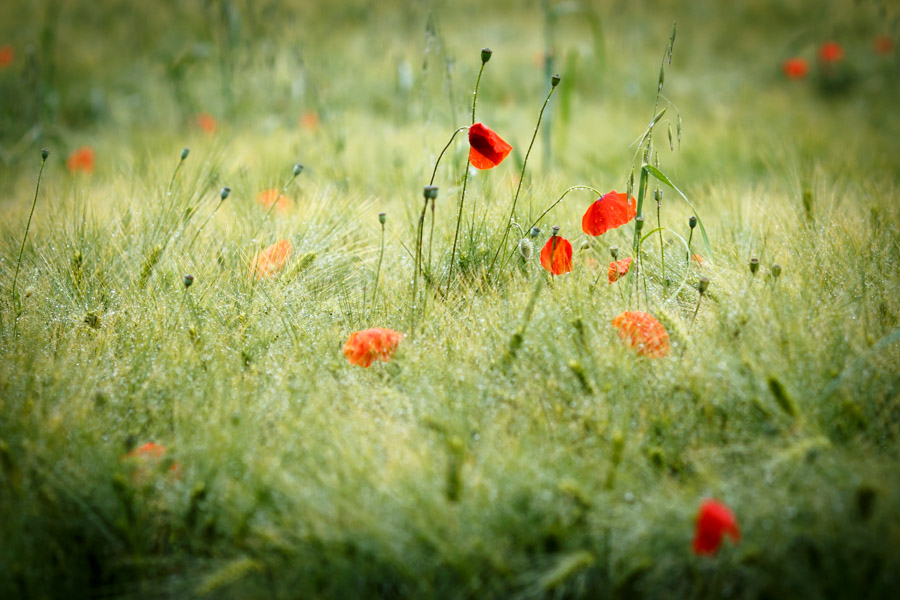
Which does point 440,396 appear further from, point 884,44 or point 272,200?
point 884,44

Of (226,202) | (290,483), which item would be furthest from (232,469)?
(226,202)

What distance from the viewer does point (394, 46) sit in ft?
12.2

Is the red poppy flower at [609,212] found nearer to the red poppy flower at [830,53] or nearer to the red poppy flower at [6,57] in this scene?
the red poppy flower at [830,53]

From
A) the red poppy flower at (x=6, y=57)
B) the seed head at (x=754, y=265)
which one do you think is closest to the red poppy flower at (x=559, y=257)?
the seed head at (x=754, y=265)

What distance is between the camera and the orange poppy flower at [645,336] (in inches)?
37.3

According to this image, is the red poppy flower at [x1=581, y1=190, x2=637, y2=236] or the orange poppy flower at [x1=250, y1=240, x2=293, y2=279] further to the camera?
the orange poppy flower at [x1=250, y1=240, x2=293, y2=279]

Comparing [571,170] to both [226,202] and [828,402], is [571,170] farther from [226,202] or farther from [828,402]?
[828,402]

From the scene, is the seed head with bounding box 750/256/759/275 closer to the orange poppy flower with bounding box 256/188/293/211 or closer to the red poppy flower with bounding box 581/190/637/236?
the red poppy flower with bounding box 581/190/637/236

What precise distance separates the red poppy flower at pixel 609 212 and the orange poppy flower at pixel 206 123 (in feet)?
6.82

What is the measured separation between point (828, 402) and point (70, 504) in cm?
102

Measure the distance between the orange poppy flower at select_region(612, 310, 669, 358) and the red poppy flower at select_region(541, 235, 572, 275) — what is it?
0.22m

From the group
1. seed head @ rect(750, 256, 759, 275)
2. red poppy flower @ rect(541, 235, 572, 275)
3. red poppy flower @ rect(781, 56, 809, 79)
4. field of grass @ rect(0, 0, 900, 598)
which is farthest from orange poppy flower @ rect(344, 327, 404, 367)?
red poppy flower @ rect(781, 56, 809, 79)

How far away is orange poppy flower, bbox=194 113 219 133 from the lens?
275 centimetres

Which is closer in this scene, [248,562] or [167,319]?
[248,562]
